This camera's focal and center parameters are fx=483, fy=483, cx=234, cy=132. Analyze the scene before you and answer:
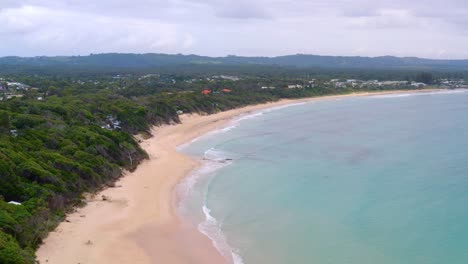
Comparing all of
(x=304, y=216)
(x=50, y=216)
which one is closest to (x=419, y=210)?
(x=304, y=216)

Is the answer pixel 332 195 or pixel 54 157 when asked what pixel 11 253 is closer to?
pixel 54 157

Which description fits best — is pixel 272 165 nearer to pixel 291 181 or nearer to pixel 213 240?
pixel 291 181

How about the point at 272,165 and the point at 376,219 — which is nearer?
the point at 376,219

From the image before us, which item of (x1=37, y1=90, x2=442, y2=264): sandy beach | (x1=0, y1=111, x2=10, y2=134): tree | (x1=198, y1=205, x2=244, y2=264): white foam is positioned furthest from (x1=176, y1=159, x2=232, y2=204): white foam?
(x1=0, y1=111, x2=10, y2=134): tree

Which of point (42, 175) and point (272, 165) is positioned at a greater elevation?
point (42, 175)

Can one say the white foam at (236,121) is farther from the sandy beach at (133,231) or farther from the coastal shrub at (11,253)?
the coastal shrub at (11,253)

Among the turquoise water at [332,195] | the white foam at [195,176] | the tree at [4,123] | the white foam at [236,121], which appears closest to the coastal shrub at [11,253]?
the turquoise water at [332,195]

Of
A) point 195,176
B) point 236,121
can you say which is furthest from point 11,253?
point 236,121
